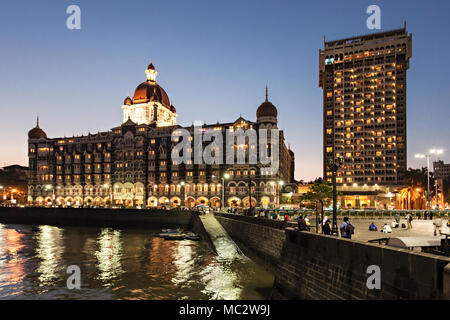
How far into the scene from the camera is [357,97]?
134000 millimetres

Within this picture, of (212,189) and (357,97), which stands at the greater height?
(357,97)

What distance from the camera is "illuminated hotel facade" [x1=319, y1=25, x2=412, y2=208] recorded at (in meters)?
127

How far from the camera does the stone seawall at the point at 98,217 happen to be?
6956cm

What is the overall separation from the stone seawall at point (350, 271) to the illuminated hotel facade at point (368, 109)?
356 ft

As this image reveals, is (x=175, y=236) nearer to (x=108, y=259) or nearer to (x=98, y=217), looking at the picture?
(x=108, y=259)

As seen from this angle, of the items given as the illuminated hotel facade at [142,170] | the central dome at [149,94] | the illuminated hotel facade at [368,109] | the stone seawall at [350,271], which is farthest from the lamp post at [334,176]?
the illuminated hotel facade at [368,109]

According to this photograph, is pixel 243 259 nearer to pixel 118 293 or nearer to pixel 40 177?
pixel 118 293

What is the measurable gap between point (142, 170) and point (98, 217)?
2596 cm

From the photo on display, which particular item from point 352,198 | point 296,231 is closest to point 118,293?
point 296,231

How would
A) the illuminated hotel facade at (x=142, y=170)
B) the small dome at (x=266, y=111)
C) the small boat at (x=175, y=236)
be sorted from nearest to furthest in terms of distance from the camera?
the small boat at (x=175, y=236) → the small dome at (x=266, y=111) → the illuminated hotel facade at (x=142, y=170)

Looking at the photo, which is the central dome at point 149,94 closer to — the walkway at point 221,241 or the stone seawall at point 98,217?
the stone seawall at point 98,217

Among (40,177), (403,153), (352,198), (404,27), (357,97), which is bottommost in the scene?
(352,198)

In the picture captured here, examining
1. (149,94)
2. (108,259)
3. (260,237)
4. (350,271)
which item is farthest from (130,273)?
(149,94)
